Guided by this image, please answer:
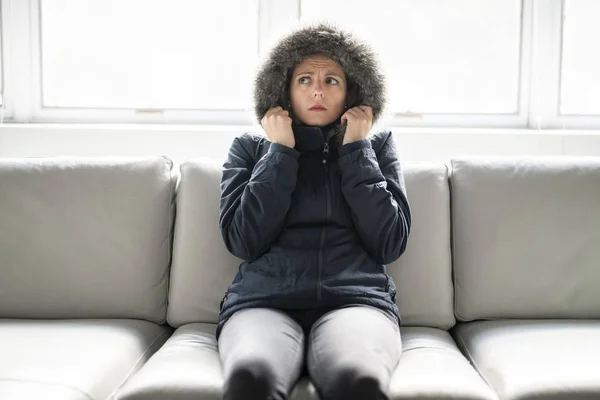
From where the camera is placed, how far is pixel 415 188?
202 centimetres

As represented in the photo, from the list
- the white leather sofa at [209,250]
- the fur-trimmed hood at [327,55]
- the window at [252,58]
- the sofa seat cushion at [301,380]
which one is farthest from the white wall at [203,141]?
the sofa seat cushion at [301,380]

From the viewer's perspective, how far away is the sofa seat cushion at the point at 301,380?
1.45m

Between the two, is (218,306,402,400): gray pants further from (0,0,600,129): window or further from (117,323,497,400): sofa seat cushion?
(0,0,600,129): window

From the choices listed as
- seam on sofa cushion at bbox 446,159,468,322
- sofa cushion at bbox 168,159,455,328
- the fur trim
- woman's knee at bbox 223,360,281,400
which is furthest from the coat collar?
woman's knee at bbox 223,360,281,400

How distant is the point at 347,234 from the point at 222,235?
332 mm

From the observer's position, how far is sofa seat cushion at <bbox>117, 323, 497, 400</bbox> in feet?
4.76

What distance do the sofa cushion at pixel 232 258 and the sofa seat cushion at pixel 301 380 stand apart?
190mm

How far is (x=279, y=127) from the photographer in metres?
1.86

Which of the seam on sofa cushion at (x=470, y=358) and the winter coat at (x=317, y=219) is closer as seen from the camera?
the seam on sofa cushion at (x=470, y=358)

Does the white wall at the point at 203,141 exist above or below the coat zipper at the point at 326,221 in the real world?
above

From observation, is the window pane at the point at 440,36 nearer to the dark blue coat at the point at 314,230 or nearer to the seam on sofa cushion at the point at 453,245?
the seam on sofa cushion at the point at 453,245

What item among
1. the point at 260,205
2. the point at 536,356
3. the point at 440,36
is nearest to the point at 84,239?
the point at 260,205

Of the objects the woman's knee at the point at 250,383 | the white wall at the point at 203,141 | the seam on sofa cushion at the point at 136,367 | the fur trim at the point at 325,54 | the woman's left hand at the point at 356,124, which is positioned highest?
the fur trim at the point at 325,54

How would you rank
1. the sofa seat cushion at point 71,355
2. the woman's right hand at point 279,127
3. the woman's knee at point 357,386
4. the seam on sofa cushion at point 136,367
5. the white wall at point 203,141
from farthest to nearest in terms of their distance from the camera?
the white wall at point 203,141 → the woman's right hand at point 279,127 → the seam on sofa cushion at point 136,367 → the sofa seat cushion at point 71,355 → the woman's knee at point 357,386
